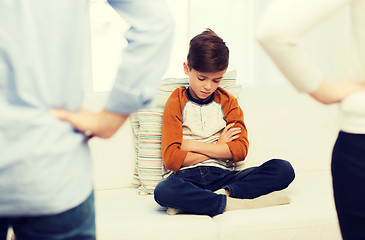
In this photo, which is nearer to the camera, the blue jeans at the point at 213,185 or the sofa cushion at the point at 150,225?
the sofa cushion at the point at 150,225

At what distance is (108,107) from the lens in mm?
710

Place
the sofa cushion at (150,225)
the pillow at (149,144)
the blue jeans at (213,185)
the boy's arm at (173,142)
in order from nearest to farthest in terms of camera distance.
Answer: the sofa cushion at (150,225) → the blue jeans at (213,185) → the boy's arm at (173,142) → the pillow at (149,144)

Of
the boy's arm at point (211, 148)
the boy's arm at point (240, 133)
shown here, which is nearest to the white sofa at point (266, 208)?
the boy's arm at point (240, 133)

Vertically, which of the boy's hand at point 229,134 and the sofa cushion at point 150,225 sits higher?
the boy's hand at point 229,134

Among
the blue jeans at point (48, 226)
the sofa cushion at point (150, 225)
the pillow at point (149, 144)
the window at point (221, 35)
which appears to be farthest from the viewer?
the window at point (221, 35)


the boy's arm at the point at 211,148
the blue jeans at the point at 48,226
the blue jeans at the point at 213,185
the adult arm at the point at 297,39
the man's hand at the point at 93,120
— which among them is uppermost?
the adult arm at the point at 297,39

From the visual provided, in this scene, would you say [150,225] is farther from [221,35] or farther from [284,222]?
[221,35]

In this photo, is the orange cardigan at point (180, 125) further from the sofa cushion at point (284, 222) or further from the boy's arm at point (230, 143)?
the sofa cushion at point (284, 222)

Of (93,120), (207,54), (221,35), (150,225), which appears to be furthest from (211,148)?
(93,120)

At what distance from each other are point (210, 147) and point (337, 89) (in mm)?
1294

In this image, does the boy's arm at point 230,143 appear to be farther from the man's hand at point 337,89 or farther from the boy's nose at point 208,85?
the man's hand at point 337,89

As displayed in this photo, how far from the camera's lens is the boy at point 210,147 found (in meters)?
1.91

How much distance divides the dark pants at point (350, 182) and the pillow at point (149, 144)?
1383mm

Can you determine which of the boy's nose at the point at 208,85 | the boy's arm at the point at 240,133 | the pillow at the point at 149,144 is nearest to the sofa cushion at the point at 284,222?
the boy's arm at the point at 240,133
